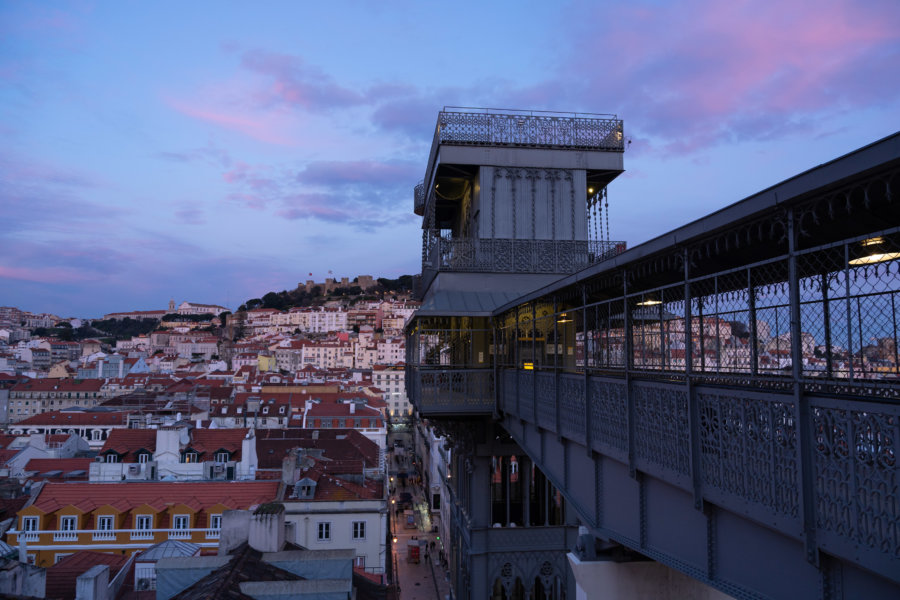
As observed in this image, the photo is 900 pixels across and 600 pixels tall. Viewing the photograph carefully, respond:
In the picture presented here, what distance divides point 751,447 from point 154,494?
29.0 meters

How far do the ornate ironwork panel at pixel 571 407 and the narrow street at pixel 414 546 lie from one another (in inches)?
641

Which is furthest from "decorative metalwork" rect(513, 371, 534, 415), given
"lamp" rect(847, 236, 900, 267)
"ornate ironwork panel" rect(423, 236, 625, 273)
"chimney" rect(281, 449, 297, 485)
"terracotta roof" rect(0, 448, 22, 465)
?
"terracotta roof" rect(0, 448, 22, 465)

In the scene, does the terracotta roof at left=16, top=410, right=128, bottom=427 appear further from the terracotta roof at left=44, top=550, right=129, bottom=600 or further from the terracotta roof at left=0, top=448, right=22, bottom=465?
the terracotta roof at left=44, top=550, right=129, bottom=600

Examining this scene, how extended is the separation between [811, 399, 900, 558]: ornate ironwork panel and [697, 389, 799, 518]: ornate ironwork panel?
166mm

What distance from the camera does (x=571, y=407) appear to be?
27.3ft

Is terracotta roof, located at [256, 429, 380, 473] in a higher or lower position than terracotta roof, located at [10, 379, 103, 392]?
lower

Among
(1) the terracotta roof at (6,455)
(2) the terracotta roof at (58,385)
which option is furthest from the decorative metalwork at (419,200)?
(2) the terracotta roof at (58,385)

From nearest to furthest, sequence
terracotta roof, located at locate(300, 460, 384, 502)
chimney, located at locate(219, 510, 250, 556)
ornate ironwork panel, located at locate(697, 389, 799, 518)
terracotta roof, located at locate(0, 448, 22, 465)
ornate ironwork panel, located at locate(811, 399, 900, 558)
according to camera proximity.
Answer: ornate ironwork panel, located at locate(811, 399, 900, 558), ornate ironwork panel, located at locate(697, 389, 799, 518), chimney, located at locate(219, 510, 250, 556), terracotta roof, located at locate(300, 460, 384, 502), terracotta roof, located at locate(0, 448, 22, 465)

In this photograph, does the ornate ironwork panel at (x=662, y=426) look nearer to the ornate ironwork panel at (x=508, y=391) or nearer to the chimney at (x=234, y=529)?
the ornate ironwork panel at (x=508, y=391)

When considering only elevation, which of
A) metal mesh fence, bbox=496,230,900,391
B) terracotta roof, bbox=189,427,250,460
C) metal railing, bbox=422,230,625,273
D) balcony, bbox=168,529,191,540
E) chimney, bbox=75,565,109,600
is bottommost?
balcony, bbox=168,529,191,540

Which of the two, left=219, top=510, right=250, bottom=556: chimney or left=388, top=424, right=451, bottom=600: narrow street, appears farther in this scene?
Result: left=388, top=424, right=451, bottom=600: narrow street

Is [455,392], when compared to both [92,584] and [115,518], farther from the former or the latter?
[115,518]

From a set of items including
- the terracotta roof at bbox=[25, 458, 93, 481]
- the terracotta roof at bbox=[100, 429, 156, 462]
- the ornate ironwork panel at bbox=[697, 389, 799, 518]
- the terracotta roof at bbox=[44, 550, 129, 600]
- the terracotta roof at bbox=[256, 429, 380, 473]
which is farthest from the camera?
the terracotta roof at bbox=[256, 429, 380, 473]

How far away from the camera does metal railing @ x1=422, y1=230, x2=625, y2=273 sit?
1516 centimetres
